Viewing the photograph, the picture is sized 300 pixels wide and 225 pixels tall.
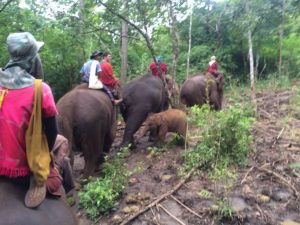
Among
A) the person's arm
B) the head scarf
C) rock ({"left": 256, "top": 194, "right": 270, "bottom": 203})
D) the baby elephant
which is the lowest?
rock ({"left": 256, "top": 194, "right": 270, "bottom": 203})

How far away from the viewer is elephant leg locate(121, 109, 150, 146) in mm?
9547

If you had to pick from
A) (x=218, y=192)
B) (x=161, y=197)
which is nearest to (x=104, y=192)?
(x=161, y=197)

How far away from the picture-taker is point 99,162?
8297mm

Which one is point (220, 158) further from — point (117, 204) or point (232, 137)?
point (117, 204)

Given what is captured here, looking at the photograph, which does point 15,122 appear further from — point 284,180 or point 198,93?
point 198,93

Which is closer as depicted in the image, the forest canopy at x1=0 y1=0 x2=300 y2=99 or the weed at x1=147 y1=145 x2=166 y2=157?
the weed at x1=147 y1=145 x2=166 y2=157

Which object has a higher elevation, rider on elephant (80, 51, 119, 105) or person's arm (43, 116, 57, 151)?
person's arm (43, 116, 57, 151)

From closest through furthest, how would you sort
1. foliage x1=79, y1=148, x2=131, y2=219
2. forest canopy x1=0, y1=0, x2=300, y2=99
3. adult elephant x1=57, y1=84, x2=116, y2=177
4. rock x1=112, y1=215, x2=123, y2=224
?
1. rock x1=112, y1=215, x2=123, y2=224
2. foliage x1=79, y1=148, x2=131, y2=219
3. adult elephant x1=57, y1=84, x2=116, y2=177
4. forest canopy x1=0, y1=0, x2=300, y2=99

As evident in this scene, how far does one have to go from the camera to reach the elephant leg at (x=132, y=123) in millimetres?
9547

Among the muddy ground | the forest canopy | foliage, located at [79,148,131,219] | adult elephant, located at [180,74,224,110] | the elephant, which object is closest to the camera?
the elephant

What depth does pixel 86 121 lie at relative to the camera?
24.2ft

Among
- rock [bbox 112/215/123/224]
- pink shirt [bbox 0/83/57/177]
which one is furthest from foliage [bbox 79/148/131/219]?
pink shirt [bbox 0/83/57/177]

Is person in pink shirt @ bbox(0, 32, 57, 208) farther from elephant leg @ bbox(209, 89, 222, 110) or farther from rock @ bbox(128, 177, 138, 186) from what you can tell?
elephant leg @ bbox(209, 89, 222, 110)

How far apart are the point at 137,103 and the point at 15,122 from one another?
637 cm
